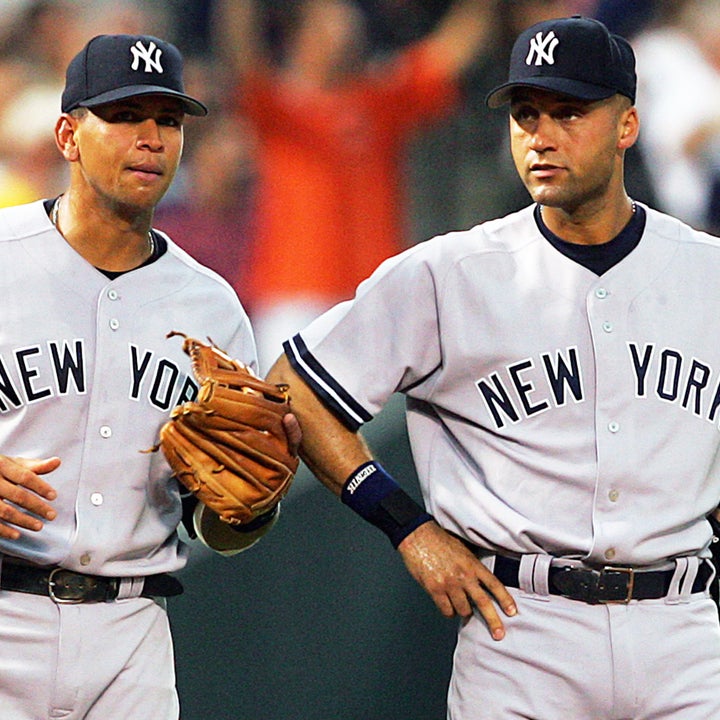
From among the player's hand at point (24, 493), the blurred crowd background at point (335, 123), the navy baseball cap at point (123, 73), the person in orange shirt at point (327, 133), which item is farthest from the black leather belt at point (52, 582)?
the person in orange shirt at point (327, 133)

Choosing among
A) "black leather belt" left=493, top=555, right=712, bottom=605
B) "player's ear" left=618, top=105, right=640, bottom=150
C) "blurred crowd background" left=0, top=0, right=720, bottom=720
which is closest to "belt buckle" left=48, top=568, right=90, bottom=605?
"black leather belt" left=493, top=555, right=712, bottom=605

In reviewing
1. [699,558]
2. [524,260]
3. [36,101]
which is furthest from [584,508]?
[36,101]

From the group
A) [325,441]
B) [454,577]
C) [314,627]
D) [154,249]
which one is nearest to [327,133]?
[314,627]

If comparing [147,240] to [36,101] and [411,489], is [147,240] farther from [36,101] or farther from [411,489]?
[36,101]

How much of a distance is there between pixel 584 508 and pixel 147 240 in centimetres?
99

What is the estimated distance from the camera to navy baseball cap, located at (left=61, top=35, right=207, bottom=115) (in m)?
2.62

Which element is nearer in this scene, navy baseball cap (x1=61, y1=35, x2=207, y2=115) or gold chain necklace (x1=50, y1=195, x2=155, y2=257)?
navy baseball cap (x1=61, y1=35, x2=207, y2=115)

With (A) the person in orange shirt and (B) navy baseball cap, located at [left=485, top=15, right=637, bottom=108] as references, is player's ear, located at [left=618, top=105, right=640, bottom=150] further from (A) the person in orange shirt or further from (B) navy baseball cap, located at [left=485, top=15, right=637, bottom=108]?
(A) the person in orange shirt

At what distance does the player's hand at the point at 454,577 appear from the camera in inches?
100

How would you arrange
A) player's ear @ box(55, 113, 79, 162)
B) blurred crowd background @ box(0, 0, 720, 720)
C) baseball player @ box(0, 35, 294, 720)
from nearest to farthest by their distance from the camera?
baseball player @ box(0, 35, 294, 720) < player's ear @ box(55, 113, 79, 162) < blurred crowd background @ box(0, 0, 720, 720)

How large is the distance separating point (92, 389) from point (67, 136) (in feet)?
1.70

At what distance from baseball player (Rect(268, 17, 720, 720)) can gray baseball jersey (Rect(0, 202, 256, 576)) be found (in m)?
0.25

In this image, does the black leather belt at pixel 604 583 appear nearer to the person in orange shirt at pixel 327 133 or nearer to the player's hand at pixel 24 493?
the player's hand at pixel 24 493

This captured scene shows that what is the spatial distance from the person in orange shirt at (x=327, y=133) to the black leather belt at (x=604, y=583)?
2.76 meters
